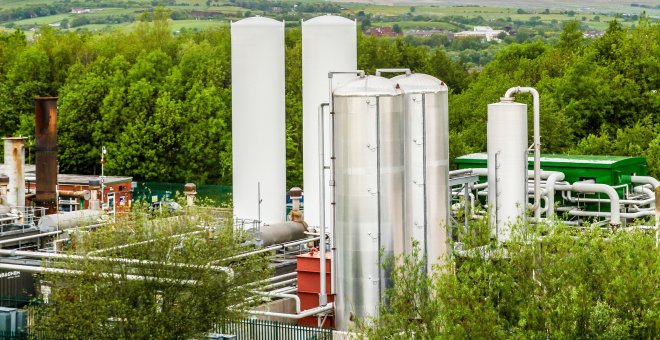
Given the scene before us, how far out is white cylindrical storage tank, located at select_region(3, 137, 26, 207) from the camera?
175 feet

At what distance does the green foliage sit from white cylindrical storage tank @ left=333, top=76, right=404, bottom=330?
3426 millimetres

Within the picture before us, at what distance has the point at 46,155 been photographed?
5281 centimetres

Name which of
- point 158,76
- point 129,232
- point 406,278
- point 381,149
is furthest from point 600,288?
point 158,76

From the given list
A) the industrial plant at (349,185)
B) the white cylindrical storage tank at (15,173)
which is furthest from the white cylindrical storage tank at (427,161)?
the white cylindrical storage tank at (15,173)

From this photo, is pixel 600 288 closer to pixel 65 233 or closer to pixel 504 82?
pixel 65 233

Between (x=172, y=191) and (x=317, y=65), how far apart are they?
33775 mm

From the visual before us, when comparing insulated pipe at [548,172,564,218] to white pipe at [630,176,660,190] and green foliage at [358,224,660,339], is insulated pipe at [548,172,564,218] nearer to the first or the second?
white pipe at [630,176,660,190]

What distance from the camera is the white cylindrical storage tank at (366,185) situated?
1421 inches

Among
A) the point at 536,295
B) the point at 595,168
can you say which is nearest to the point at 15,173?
the point at 595,168

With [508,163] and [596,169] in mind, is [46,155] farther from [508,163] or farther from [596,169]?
[508,163]

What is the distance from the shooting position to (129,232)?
3584cm

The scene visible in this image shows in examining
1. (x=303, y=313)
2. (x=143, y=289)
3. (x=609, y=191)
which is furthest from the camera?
(x=609, y=191)

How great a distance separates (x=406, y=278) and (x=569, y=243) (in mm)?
3576

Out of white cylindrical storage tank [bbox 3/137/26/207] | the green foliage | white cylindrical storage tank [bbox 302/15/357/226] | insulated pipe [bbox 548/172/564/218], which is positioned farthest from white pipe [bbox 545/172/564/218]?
white cylindrical storage tank [bbox 3/137/26/207]
